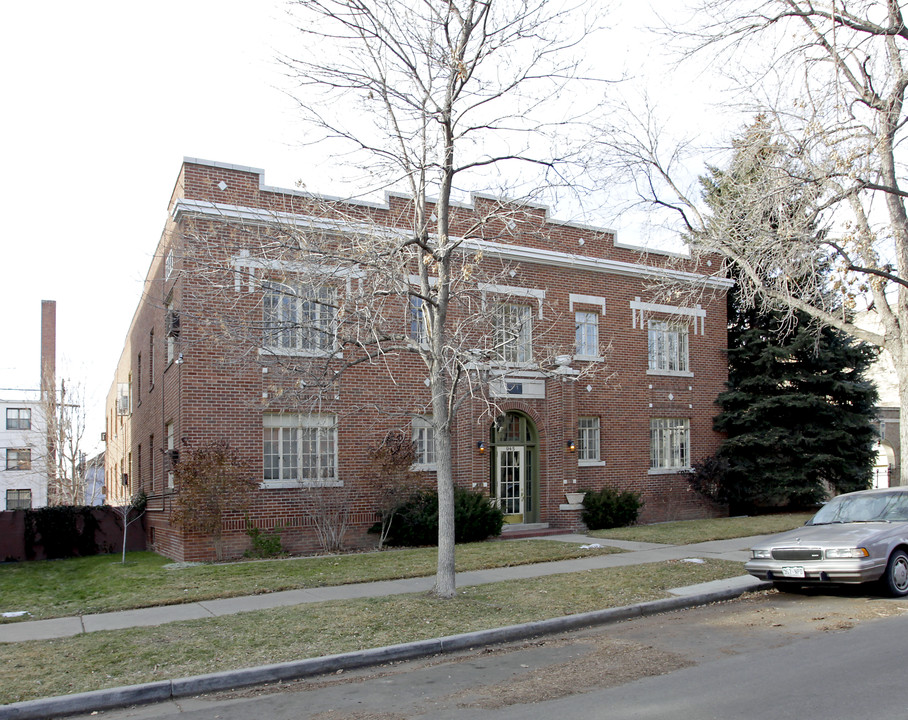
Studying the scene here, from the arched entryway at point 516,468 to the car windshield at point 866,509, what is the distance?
29.3 feet

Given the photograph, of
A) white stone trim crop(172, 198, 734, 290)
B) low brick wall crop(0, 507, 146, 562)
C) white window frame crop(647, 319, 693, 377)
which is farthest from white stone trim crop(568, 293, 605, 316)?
low brick wall crop(0, 507, 146, 562)

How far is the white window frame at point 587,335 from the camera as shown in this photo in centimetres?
2033

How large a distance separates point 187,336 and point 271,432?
2630 millimetres

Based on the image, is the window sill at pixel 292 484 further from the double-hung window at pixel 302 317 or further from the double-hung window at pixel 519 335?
the double-hung window at pixel 519 335

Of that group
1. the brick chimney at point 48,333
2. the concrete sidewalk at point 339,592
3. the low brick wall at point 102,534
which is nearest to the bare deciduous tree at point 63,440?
the brick chimney at point 48,333

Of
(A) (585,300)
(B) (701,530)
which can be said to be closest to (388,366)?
(A) (585,300)

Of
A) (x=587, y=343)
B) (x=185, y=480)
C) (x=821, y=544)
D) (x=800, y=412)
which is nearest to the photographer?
(x=821, y=544)

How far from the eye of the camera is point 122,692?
21.4ft

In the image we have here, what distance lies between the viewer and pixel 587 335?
20.7 metres

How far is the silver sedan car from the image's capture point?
→ 373 inches

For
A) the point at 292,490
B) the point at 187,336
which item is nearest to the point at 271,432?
the point at 292,490

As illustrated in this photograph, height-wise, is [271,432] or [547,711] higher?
[271,432]

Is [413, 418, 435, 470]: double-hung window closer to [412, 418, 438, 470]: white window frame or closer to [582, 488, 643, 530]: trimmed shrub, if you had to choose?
[412, 418, 438, 470]: white window frame

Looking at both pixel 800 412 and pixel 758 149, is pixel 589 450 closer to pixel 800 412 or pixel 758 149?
pixel 800 412
